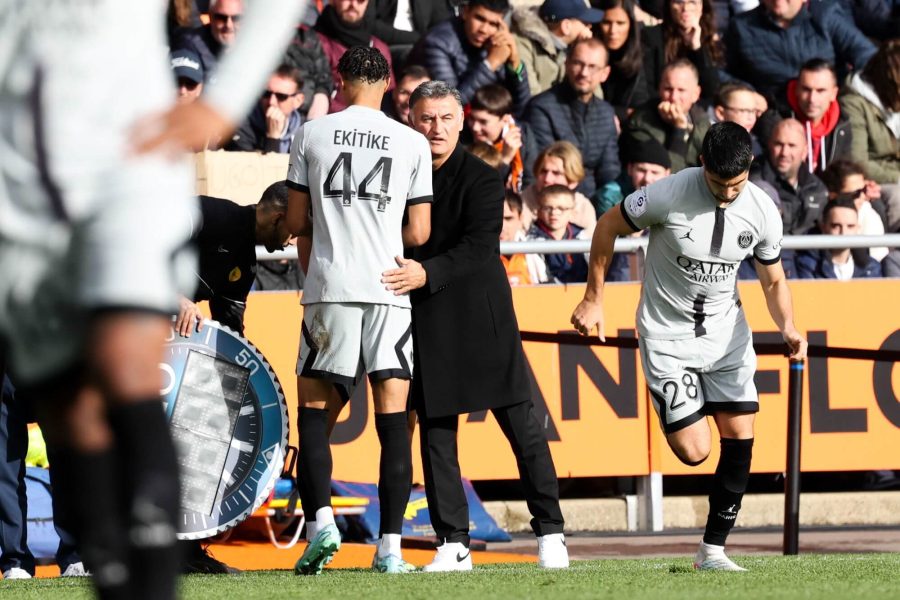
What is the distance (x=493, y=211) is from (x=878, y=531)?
4.58 m

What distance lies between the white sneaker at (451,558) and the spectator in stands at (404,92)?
14.8 ft

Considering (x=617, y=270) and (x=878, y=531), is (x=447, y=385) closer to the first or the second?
(x=617, y=270)

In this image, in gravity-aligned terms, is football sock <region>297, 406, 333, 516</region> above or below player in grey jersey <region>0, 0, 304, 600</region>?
below

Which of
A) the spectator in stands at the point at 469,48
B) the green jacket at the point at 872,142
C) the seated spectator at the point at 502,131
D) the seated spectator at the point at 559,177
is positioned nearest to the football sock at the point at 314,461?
the seated spectator at the point at 559,177

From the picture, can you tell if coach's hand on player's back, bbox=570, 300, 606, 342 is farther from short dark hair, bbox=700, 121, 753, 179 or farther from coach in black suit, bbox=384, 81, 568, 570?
short dark hair, bbox=700, 121, 753, 179

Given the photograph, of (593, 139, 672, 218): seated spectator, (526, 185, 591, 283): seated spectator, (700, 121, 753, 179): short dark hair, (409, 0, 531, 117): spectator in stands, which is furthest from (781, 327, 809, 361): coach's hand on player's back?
(409, 0, 531, 117): spectator in stands

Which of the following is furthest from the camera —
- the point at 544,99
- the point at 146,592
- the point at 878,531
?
the point at 544,99

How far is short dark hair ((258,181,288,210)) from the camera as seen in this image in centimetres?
780

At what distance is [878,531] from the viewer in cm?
1091

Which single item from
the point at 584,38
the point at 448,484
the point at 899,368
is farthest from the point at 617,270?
the point at 448,484

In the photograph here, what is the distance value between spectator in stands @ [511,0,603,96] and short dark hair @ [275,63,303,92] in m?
2.43

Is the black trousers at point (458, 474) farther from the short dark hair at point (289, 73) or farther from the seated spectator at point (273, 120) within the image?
the short dark hair at point (289, 73)

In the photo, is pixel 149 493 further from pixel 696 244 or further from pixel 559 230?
pixel 559 230

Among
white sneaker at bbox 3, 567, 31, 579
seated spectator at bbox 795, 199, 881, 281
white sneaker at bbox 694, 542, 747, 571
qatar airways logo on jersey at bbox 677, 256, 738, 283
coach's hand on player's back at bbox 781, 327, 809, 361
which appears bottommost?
white sneaker at bbox 3, 567, 31, 579
